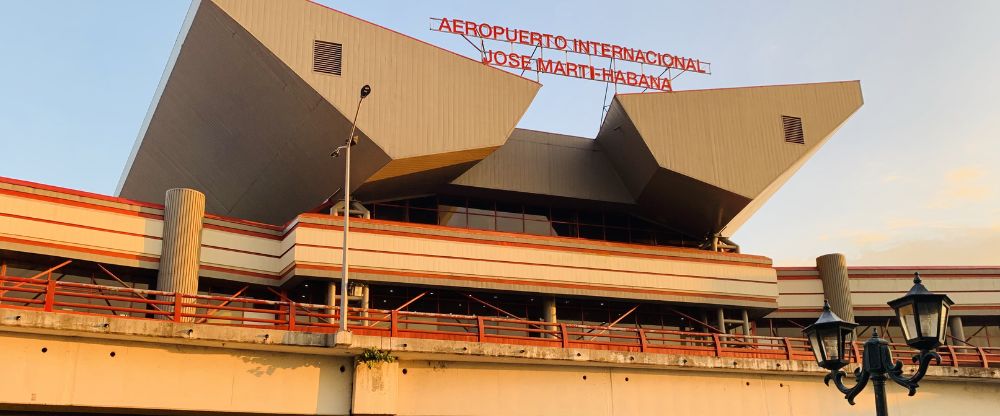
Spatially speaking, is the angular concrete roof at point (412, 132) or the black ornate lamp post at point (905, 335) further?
the angular concrete roof at point (412, 132)

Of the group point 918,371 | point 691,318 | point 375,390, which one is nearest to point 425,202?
point 691,318

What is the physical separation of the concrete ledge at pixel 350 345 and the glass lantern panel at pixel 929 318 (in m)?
Answer: 13.5

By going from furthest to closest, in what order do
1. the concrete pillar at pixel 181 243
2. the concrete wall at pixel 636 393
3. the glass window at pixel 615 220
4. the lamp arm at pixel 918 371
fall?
1. the glass window at pixel 615 220
2. the concrete pillar at pixel 181 243
3. the concrete wall at pixel 636 393
4. the lamp arm at pixel 918 371

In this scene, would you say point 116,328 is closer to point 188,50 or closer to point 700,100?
point 188,50

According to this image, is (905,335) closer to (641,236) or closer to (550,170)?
(550,170)

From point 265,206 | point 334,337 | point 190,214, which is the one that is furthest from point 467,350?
point 265,206

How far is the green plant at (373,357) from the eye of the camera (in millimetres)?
24016

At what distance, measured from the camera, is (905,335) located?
1404 cm

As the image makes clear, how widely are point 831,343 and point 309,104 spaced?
25.9 metres

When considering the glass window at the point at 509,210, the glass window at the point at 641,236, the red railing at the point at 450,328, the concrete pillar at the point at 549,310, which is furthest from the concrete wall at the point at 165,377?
the glass window at the point at 641,236

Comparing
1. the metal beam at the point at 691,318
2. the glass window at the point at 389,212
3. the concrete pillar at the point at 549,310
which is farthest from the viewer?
the metal beam at the point at 691,318

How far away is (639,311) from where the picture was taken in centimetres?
4262

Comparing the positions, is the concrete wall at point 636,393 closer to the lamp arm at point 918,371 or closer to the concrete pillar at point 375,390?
the concrete pillar at point 375,390

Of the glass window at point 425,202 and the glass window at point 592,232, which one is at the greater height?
the glass window at point 425,202
